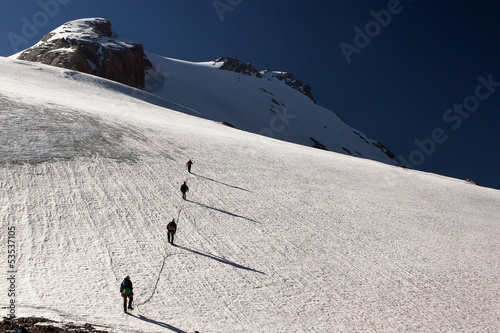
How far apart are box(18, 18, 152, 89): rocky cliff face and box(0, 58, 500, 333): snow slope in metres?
68.5

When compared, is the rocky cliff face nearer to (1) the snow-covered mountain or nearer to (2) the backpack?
(1) the snow-covered mountain

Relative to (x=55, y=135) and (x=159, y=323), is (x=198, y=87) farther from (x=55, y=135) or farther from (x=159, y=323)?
(x=159, y=323)

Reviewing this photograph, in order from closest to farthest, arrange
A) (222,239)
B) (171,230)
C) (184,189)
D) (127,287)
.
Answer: (127,287), (171,230), (222,239), (184,189)

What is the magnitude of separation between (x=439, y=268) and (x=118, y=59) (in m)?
101

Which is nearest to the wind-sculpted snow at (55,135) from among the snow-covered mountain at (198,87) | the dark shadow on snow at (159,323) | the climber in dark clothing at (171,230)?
the climber in dark clothing at (171,230)

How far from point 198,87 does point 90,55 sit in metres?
41.7

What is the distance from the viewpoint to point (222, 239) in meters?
17.0

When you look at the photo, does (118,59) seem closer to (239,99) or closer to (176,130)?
(239,99)

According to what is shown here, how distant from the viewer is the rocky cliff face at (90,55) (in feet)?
299

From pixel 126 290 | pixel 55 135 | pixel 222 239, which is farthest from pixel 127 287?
pixel 55 135

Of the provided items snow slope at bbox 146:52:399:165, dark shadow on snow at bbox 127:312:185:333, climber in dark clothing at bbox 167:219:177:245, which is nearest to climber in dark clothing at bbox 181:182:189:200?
climber in dark clothing at bbox 167:219:177:245

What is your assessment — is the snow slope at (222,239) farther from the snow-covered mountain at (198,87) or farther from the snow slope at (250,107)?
the snow slope at (250,107)

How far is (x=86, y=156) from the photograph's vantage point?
23.6 metres

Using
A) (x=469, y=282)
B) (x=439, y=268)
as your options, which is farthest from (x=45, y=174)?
(x=469, y=282)
